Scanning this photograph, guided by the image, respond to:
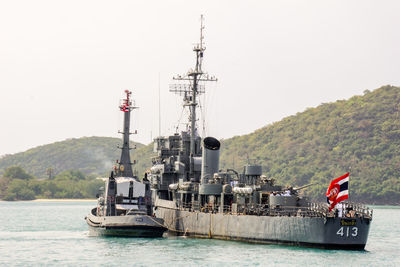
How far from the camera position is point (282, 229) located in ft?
147

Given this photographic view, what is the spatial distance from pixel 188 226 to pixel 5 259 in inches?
645

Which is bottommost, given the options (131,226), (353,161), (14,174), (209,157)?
(131,226)

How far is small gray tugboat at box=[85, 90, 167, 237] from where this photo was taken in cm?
5044

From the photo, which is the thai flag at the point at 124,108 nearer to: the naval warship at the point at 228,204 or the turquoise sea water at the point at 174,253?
the naval warship at the point at 228,204

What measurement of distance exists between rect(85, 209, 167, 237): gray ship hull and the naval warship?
3693 millimetres

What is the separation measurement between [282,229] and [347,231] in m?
4.52

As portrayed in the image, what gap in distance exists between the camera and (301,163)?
187125mm

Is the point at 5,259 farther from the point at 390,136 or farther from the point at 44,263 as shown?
the point at 390,136

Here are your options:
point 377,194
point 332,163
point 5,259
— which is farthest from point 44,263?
point 332,163

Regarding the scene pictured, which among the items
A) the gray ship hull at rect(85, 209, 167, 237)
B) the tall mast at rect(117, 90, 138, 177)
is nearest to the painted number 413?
the gray ship hull at rect(85, 209, 167, 237)

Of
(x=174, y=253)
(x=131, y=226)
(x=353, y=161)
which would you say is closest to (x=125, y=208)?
(x=131, y=226)

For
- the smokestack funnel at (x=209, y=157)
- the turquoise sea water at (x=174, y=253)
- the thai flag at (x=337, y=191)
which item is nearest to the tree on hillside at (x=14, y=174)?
the turquoise sea water at (x=174, y=253)

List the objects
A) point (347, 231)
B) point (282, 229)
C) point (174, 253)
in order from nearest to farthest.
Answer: point (347, 231) → point (174, 253) → point (282, 229)

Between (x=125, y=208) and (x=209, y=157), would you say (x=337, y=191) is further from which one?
(x=125, y=208)
